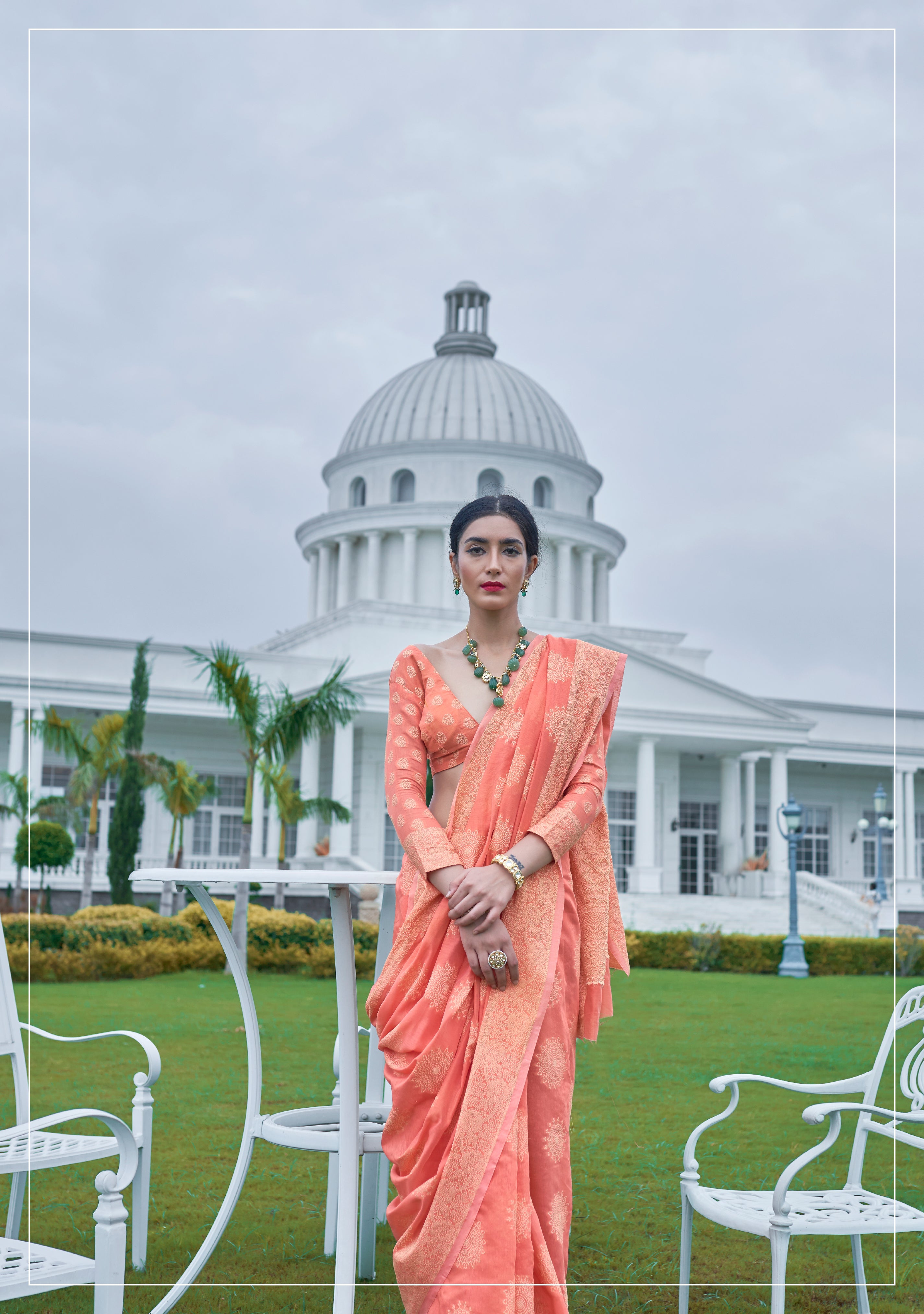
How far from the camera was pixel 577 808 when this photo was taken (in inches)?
112

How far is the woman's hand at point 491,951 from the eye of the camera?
270cm

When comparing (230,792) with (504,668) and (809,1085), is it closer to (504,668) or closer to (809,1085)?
(809,1085)

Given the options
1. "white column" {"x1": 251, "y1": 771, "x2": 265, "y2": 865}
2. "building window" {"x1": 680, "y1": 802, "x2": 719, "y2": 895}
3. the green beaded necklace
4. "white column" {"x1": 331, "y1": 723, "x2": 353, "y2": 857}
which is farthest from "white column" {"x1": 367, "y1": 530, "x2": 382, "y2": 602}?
the green beaded necklace

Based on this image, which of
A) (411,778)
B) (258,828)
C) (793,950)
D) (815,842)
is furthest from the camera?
A: (815,842)

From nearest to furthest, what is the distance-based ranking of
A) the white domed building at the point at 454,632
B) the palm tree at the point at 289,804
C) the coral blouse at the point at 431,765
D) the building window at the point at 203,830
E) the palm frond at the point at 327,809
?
1. the coral blouse at the point at 431,765
2. the palm tree at the point at 289,804
3. the palm frond at the point at 327,809
4. the white domed building at the point at 454,632
5. the building window at the point at 203,830

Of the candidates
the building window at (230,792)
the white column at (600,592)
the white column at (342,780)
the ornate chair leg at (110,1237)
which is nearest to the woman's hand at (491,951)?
the ornate chair leg at (110,1237)

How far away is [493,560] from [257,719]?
38.9 feet

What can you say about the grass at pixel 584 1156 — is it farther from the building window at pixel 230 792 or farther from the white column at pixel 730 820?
the white column at pixel 730 820

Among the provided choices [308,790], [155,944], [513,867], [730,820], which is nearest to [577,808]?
[513,867]

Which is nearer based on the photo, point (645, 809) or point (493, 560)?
point (493, 560)

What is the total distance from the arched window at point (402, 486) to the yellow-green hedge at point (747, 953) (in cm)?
2106

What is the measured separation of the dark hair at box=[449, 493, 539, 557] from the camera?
10.0 ft

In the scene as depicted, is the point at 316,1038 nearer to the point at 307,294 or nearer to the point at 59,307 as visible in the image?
the point at 59,307

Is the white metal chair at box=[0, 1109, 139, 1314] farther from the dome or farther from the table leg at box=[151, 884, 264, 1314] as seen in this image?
the dome
